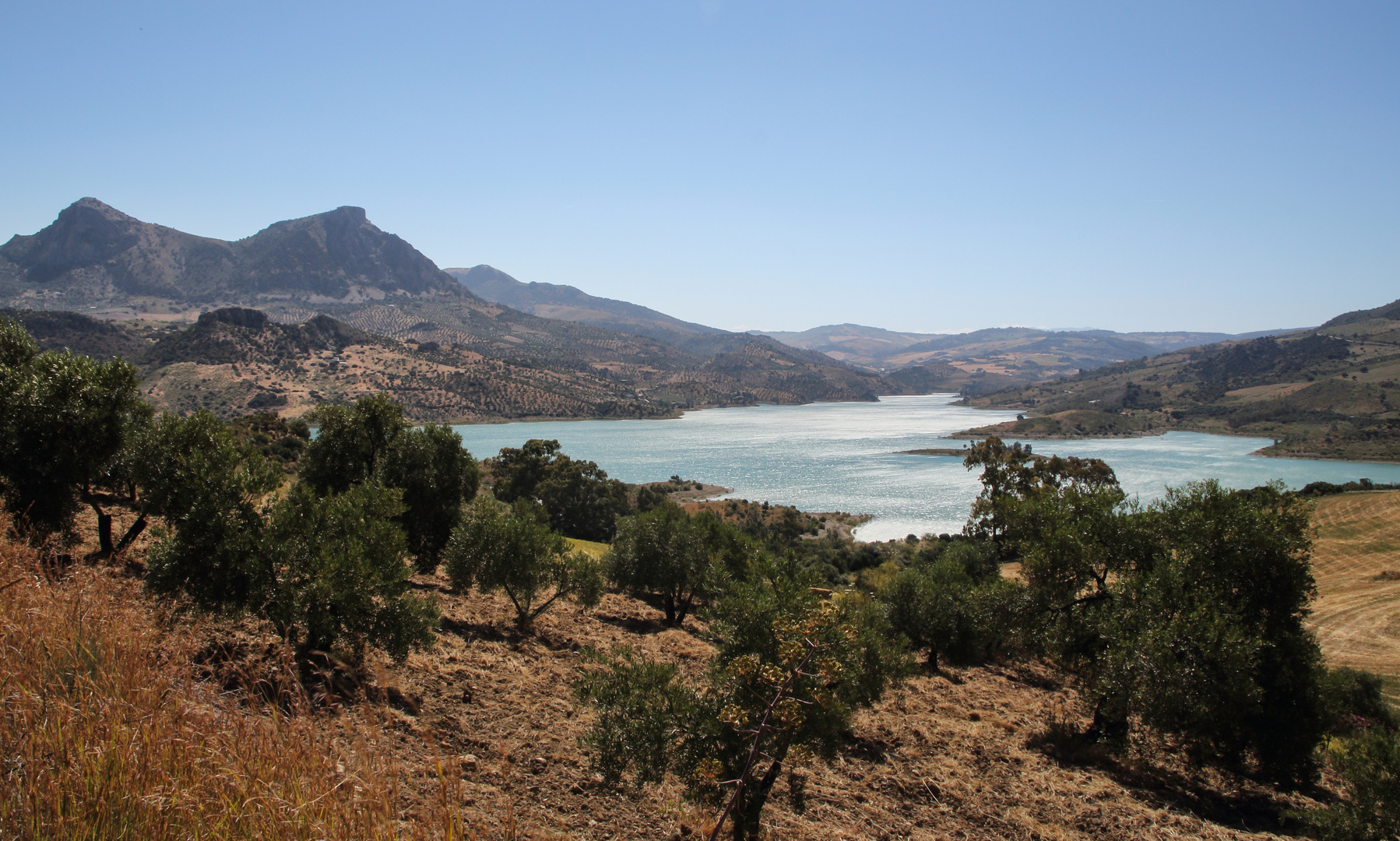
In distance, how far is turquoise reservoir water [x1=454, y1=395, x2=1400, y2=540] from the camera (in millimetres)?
85625

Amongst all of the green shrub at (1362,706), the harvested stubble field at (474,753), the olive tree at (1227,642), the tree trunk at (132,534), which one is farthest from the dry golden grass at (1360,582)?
the tree trunk at (132,534)

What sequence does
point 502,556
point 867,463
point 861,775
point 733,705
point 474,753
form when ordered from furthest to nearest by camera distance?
point 867,463
point 502,556
point 861,775
point 474,753
point 733,705

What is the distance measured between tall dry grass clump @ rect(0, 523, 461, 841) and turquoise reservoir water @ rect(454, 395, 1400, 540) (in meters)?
68.6

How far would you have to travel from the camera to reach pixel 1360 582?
4153cm

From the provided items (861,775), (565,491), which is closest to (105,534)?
(861,775)

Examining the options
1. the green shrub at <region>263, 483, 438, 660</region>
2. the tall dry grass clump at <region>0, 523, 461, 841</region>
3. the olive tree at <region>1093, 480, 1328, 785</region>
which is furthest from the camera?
the olive tree at <region>1093, 480, 1328, 785</region>

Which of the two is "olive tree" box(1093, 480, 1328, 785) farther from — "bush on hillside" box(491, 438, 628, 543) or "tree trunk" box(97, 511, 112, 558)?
"bush on hillside" box(491, 438, 628, 543)

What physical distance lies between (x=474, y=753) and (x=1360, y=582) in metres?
56.4

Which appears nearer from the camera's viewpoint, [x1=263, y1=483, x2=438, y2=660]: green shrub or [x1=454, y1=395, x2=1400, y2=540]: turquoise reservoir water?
[x1=263, y1=483, x2=438, y2=660]: green shrub

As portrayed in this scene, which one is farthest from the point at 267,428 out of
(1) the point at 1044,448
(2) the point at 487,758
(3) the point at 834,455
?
(1) the point at 1044,448

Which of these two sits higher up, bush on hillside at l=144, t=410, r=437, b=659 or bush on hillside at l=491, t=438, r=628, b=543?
bush on hillside at l=144, t=410, r=437, b=659

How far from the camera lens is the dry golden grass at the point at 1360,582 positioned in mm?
28500

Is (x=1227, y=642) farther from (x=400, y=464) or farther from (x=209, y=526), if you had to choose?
(x=400, y=464)

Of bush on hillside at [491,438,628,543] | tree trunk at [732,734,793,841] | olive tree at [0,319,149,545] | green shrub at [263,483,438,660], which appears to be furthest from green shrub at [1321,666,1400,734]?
bush on hillside at [491,438,628,543]
